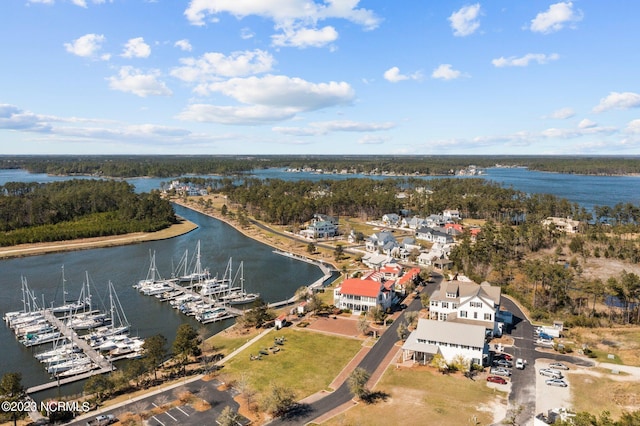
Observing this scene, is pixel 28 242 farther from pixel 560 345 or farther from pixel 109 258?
pixel 560 345

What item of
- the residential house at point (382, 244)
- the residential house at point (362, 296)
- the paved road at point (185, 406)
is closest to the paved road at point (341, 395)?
the paved road at point (185, 406)

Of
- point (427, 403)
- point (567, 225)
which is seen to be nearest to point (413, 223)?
point (567, 225)

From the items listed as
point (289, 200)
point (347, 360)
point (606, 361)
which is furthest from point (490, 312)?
point (289, 200)

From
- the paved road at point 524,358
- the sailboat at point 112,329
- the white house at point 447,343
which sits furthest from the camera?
the sailboat at point 112,329

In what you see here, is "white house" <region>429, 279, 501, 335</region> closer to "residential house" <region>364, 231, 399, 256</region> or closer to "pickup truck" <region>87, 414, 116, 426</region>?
"residential house" <region>364, 231, 399, 256</region>

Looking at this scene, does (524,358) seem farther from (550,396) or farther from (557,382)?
(550,396)

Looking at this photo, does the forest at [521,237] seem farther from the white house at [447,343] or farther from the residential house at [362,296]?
the residential house at [362,296]

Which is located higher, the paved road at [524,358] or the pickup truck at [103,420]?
the paved road at [524,358]
